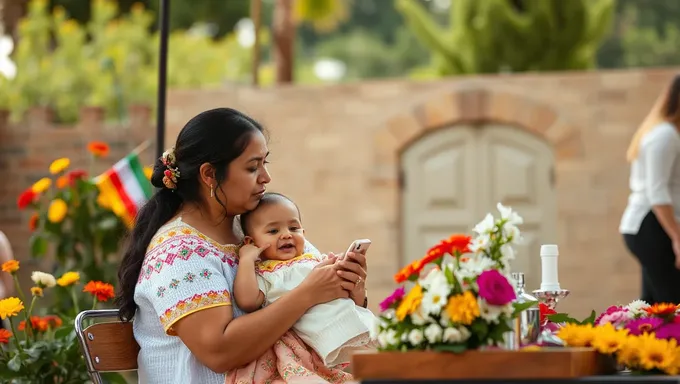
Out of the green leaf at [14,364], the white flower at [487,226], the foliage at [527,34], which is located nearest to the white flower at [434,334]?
the white flower at [487,226]

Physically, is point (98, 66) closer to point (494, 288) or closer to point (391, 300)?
Result: point (391, 300)

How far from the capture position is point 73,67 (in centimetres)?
1283

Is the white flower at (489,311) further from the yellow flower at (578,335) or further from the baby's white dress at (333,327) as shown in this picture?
the baby's white dress at (333,327)

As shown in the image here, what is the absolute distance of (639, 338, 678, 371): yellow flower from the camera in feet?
7.38

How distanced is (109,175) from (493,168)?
130 inches

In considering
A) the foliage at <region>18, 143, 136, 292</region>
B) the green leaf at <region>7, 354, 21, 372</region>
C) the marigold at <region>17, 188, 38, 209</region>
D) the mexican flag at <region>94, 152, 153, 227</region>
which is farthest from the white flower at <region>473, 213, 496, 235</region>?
the foliage at <region>18, 143, 136, 292</region>

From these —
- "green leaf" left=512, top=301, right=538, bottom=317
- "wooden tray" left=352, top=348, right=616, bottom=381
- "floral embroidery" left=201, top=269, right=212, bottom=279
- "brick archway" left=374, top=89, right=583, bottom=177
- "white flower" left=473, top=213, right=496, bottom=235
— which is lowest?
"wooden tray" left=352, top=348, right=616, bottom=381

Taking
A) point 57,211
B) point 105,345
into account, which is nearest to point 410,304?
point 105,345

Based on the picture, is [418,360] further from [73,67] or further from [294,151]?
[73,67]

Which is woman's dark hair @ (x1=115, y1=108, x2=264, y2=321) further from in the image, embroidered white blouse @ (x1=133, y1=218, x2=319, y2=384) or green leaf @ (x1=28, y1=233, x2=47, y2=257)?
green leaf @ (x1=28, y1=233, x2=47, y2=257)

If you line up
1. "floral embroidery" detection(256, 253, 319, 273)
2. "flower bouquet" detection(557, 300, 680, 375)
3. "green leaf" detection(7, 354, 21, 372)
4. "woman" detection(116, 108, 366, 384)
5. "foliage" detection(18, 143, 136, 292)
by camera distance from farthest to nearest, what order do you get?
"foliage" detection(18, 143, 136, 292) → "green leaf" detection(7, 354, 21, 372) → "floral embroidery" detection(256, 253, 319, 273) → "woman" detection(116, 108, 366, 384) → "flower bouquet" detection(557, 300, 680, 375)

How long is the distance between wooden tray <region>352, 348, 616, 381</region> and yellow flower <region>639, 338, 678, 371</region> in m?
0.19

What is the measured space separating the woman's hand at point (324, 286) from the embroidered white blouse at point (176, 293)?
0.19 meters

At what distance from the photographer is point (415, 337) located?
2111mm
